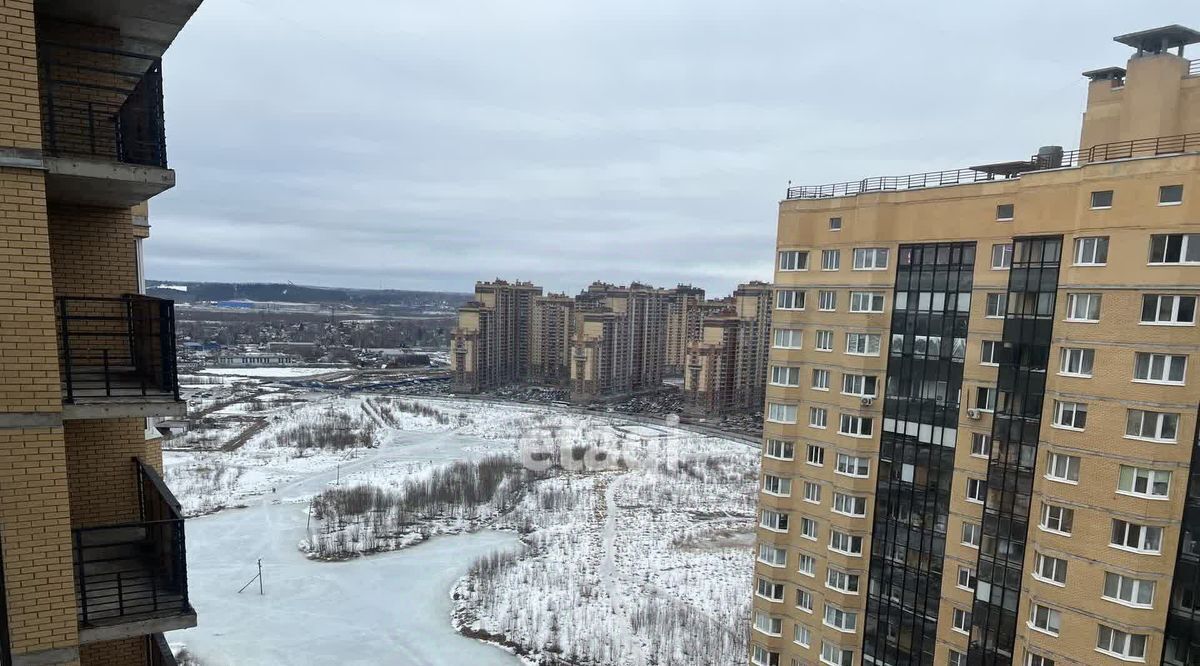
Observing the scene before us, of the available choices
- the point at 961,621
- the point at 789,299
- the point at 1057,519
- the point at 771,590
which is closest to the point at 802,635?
the point at 771,590

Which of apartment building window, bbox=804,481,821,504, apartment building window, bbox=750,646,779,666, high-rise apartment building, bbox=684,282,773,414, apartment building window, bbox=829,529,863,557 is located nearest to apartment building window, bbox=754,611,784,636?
apartment building window, bbox=750,646,779,666

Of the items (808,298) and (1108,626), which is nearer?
(1108,626)

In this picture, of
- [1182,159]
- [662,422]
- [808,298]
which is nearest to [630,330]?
[662,422]

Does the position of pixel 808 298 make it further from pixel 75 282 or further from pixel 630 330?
pixel 630 330

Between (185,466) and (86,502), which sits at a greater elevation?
(86,502)

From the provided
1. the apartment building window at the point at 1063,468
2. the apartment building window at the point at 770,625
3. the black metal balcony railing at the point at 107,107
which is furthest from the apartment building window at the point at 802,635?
the black metal balcony railing at the point at 107,107

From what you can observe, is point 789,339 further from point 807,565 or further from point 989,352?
point 807,565

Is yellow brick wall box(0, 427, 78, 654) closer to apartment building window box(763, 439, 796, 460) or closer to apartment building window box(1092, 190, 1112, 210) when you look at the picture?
apartment building window box(1092, 190, 1112, 210)
